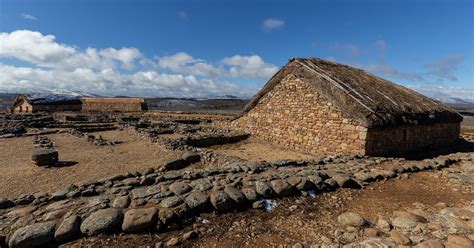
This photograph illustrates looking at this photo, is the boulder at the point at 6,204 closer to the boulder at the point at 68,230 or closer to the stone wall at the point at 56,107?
the boulder at the point at 68,230

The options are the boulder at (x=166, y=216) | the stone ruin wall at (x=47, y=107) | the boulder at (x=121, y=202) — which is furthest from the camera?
the stone ruin wall at (x=47, y=107)

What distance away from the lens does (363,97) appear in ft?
39.7

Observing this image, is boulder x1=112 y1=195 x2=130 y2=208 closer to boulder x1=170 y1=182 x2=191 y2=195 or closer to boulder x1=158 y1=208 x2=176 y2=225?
boulder x1=158 y1=208 x2=176 y2=225

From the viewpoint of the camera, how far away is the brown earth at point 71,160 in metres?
8.55

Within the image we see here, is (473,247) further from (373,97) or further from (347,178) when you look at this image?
(373,97)

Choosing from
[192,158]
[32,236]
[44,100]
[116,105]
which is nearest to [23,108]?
[44,100]

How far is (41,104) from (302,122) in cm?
4376

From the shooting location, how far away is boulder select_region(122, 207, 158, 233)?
4.36m

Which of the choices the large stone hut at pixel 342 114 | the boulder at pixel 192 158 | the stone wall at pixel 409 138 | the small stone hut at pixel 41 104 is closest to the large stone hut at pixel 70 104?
the small stone hut at pixel 41 104

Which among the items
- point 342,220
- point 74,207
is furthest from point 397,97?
point 74,207

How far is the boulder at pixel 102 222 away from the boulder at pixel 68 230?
0.10 meters

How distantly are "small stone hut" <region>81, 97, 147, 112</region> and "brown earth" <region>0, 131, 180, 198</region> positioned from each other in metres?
29.3

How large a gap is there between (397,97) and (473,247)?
11244mm

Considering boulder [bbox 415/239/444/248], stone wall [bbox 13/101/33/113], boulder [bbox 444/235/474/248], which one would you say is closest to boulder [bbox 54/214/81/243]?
boulder [bbox 415/239/444/248]
